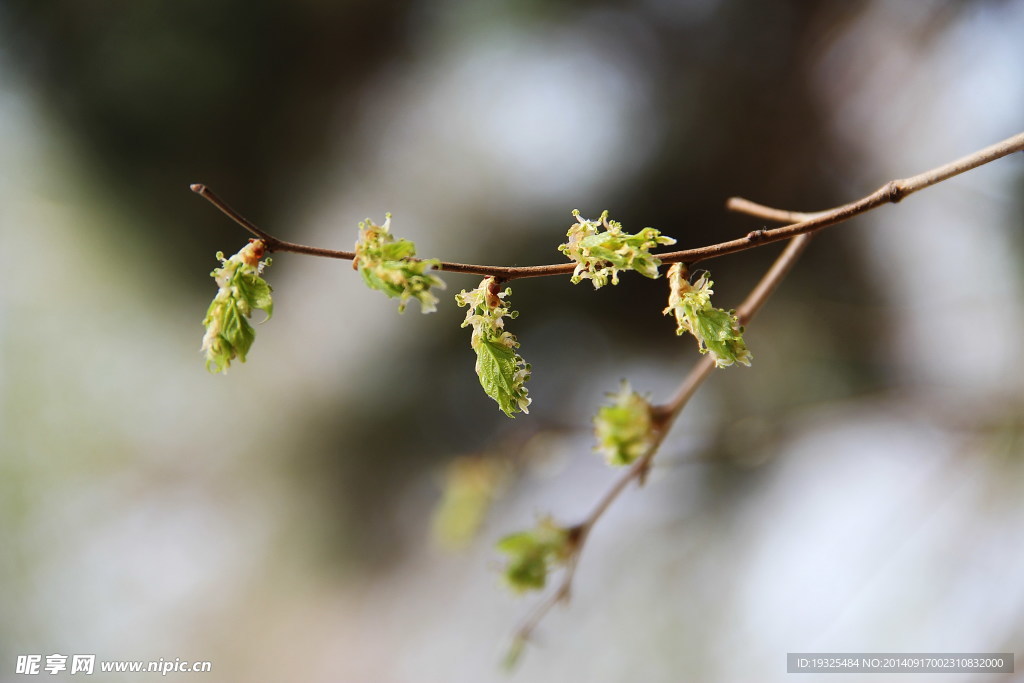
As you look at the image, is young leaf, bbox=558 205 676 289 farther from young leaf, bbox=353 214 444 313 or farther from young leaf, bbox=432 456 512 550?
young leaf, bbox=432 456 512 550

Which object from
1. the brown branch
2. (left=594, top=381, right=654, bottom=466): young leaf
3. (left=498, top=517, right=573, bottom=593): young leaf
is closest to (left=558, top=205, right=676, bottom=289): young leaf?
the brown branch

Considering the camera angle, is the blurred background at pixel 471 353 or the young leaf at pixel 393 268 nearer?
the young leaf at pixel 393 268

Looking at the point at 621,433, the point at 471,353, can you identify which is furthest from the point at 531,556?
the point at 471,353

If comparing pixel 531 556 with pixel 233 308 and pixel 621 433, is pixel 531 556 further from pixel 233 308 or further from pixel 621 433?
pixel 233 308

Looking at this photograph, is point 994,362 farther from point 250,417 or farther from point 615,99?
point 250,417

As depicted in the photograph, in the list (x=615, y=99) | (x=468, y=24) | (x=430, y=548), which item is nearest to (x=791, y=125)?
(x=615, y=99)

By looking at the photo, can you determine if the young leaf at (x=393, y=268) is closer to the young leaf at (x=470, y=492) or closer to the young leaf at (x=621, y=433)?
the young leaf at (x=621, y=433)

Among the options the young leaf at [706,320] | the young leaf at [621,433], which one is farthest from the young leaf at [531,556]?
the young leaf at [706,320]
